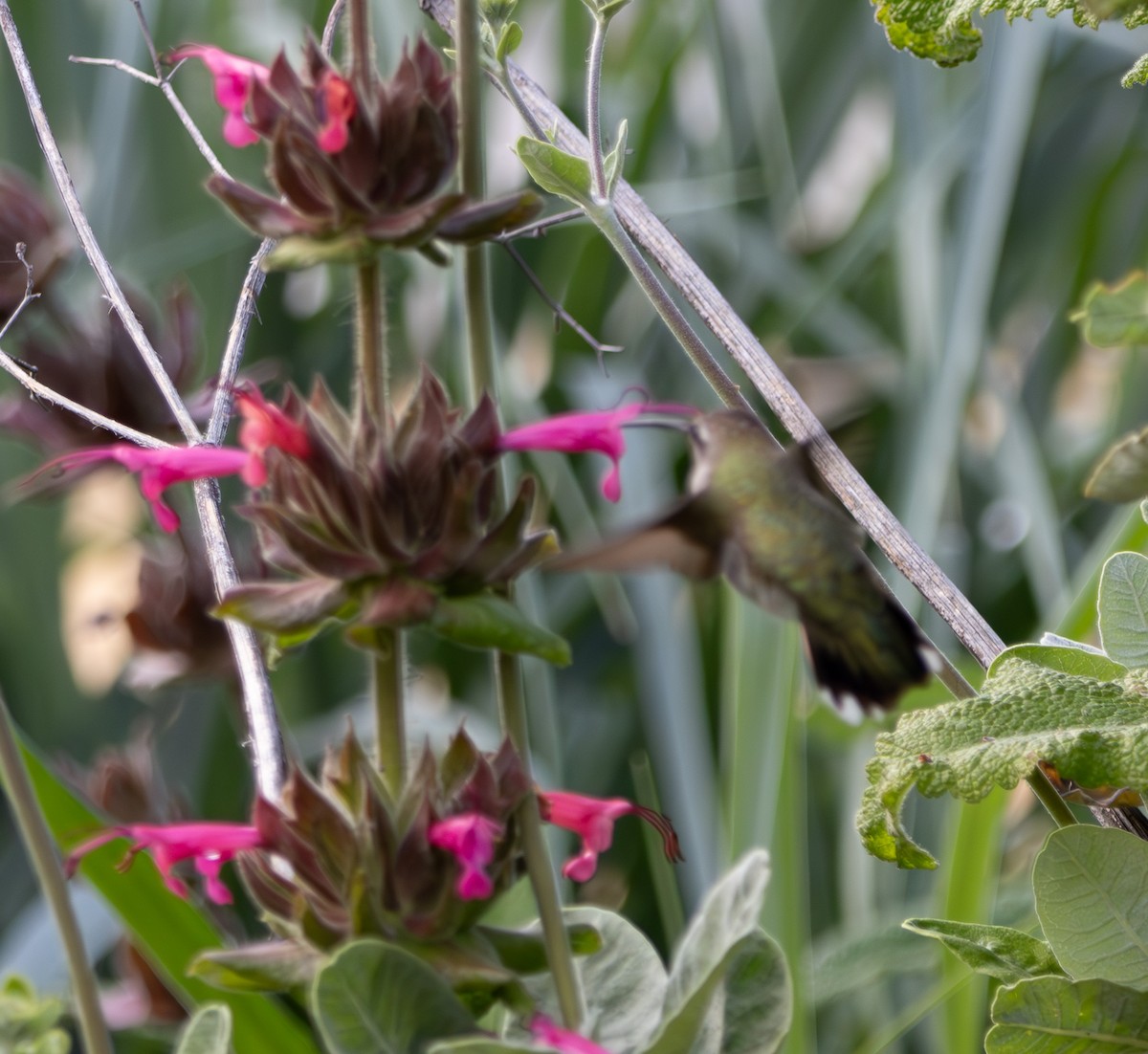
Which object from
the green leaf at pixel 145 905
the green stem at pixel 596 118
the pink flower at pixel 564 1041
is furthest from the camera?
the green leaf at pixel 145 905

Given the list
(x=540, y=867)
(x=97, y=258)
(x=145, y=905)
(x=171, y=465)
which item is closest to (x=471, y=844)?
(x=540, y=867)

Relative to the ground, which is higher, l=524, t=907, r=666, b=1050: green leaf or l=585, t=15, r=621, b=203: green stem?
l=585, t=15, r=621, b=203: green stem

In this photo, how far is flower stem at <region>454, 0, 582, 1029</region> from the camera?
23 cm

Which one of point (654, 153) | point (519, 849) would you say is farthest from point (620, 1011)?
point (654, 153)

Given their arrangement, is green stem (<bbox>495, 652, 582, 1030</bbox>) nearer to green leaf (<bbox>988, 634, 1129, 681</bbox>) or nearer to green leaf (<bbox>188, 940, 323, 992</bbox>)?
green leaf (<bbox>188, 940, 323, 992</bbox>)

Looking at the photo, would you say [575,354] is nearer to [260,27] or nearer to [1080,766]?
[260,27]

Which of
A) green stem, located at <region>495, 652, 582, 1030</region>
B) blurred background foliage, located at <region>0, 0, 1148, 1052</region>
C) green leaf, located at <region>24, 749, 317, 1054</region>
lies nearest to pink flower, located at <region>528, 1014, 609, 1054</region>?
green stem, located at <region>495, 652, 582, 1030</region>

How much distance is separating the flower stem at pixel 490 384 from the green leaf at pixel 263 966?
5 centimetres

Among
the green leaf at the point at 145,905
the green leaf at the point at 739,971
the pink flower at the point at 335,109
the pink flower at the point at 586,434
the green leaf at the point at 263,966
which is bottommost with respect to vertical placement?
the green leaf at the point at 145,905

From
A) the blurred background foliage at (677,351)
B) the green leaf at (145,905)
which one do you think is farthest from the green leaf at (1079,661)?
the blurred background foliage at (677,351)

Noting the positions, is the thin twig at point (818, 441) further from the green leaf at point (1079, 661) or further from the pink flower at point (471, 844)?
the pink flower at point (471, 844)

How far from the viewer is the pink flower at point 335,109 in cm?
25

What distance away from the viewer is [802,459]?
396 millimetres

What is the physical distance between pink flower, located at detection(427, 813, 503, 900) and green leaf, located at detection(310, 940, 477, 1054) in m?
0.02
